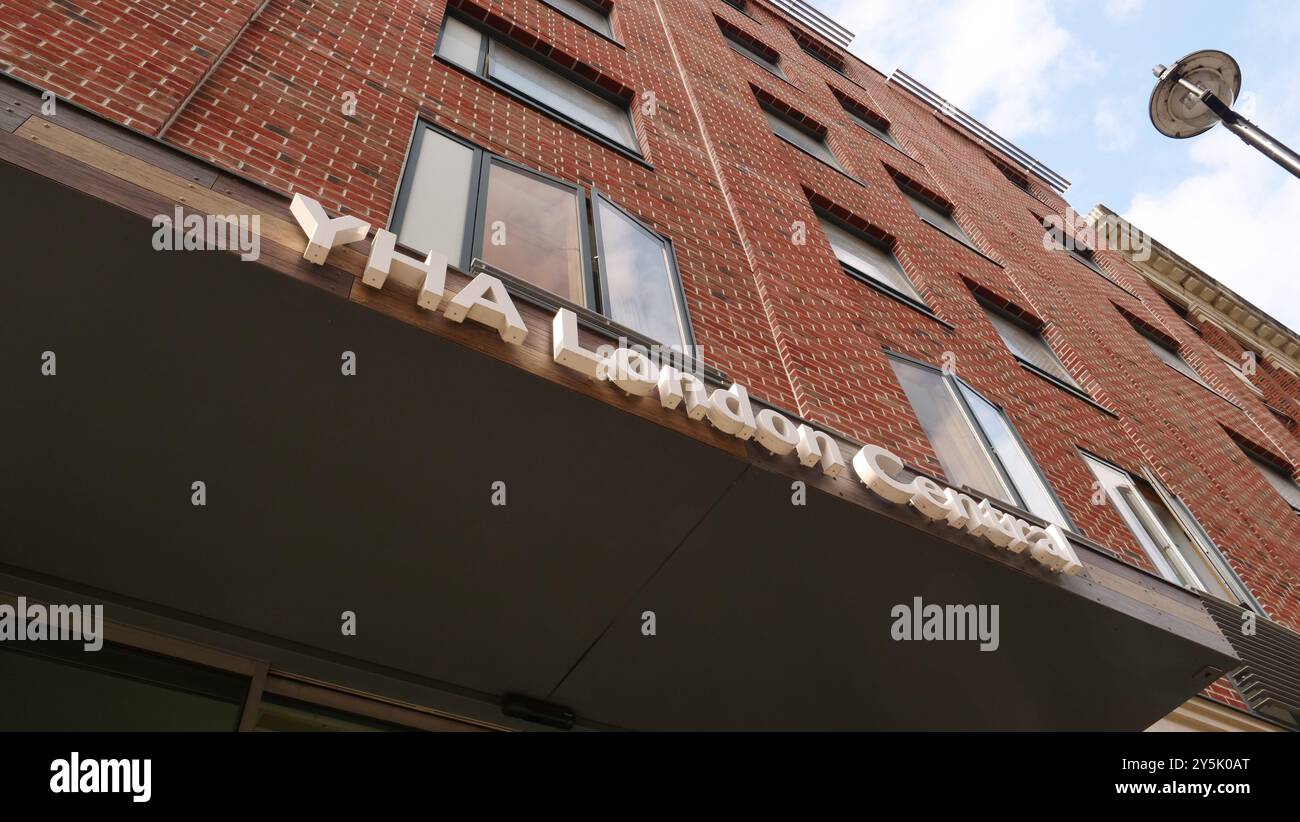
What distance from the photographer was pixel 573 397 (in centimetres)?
434

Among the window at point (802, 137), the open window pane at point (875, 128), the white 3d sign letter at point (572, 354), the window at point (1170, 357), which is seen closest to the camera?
the white 3d sign letter at point (572, 354)

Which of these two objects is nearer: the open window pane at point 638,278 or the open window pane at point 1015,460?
the open window pane at point 638,278

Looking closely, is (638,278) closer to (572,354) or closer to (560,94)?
(572,354)

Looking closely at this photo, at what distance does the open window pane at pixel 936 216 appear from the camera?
54.2 feet

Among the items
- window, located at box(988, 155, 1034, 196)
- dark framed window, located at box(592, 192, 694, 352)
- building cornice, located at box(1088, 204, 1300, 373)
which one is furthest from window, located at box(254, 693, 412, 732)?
building cornice, located at box(1088, 204, 1300, 373)

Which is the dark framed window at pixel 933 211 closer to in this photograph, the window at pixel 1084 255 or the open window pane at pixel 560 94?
the window at pixel 1084 255

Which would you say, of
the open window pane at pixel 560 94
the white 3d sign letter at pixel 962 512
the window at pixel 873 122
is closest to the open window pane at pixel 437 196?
the open window pane at pixel 560 94

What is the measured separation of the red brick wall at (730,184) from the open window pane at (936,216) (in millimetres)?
396

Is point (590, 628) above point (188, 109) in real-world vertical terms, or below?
below

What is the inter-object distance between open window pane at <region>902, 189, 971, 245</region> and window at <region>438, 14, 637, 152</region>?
8642mm

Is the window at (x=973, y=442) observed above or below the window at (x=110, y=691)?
above
